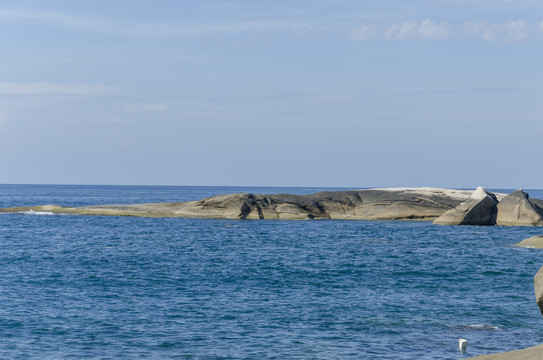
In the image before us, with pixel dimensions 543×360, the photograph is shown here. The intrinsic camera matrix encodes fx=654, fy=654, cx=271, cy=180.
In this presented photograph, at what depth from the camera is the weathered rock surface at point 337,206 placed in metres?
61.8

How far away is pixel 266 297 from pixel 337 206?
40.6 m

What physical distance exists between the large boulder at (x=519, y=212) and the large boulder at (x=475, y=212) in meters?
0.75

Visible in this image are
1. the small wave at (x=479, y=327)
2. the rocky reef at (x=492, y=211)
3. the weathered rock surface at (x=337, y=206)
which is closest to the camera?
the small wave at (x=479, y=327)

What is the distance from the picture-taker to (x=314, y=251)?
39.5m

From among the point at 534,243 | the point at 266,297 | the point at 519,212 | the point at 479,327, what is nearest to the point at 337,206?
the point at 519,212

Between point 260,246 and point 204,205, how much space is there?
23357 mm

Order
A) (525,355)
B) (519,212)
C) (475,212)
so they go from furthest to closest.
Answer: (475,212) < (519,212) < (525,355)

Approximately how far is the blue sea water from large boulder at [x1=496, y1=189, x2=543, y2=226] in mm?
10146

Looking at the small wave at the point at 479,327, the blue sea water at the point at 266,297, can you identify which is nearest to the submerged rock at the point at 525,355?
the blue sea water at the point at 266,297

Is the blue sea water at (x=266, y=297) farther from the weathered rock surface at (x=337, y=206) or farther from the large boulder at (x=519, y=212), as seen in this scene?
the weathered rock surface at (x=337, y=206)

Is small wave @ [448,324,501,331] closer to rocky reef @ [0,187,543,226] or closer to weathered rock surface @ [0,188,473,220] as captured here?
rocky reef @ [0,187,543,226]

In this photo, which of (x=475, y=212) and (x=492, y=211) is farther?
(x=492, y=211)

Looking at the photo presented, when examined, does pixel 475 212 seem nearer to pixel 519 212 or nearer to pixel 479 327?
pixel 519 212

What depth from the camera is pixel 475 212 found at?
5672cm
